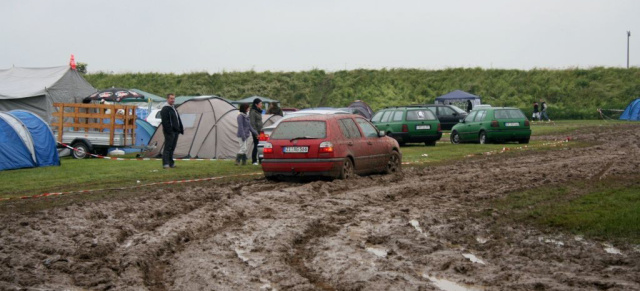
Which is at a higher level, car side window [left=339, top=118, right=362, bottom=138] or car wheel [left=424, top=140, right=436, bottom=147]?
car side window [left=339, top=118, right=362, bottom=138]

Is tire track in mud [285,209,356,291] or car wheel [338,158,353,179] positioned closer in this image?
tire track in mud [285,209,356,291]

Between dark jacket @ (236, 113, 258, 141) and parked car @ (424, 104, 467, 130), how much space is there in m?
24.2

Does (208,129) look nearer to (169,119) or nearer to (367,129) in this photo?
(169,119)

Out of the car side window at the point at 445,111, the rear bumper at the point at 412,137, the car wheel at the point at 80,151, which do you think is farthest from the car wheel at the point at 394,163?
the car side window at the point at 445,111

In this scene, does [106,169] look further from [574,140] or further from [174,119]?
[574,140]

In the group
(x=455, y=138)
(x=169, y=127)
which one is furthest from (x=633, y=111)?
(x=169, y=127)

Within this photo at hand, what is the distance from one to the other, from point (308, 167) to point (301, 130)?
0.85 m

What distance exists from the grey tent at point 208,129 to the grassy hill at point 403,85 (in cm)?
4684

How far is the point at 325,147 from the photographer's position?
56.0 feet

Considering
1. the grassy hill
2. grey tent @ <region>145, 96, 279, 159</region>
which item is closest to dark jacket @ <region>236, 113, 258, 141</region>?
grey tent @ <region>145, 96, 279, 159</region>

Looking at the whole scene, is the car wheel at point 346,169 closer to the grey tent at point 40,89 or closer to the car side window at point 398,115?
the car side window at point 398,115

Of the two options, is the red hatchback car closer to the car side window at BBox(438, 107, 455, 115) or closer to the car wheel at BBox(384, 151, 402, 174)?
the car wheel at BBox(384, 151, 402, 174)

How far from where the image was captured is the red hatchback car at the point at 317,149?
1711 centimetres

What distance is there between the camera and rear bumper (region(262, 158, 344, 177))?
17.1 meters
